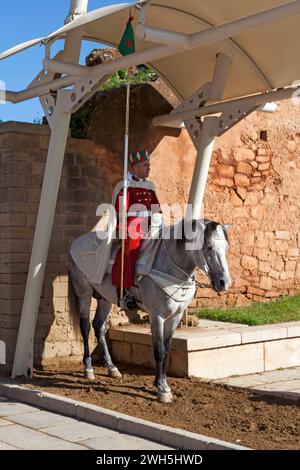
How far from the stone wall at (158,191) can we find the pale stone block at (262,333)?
158 centimetres

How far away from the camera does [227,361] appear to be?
304 inches

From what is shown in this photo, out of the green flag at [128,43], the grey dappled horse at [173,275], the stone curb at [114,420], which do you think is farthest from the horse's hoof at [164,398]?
the green flag at [128,43]

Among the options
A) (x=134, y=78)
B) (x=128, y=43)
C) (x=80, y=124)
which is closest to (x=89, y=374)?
(x=80, y=124)

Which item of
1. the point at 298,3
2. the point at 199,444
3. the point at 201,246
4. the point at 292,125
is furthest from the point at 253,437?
the point at 292,125

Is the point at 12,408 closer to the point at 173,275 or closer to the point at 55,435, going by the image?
the point at 55,435

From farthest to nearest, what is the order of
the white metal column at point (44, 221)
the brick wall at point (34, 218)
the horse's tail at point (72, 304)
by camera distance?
the brick wall at point (34, 218), the horse's tail at point (72, 304), the white metal column at point (44, 221)

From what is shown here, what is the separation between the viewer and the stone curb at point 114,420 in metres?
5.05

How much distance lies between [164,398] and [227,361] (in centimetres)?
146

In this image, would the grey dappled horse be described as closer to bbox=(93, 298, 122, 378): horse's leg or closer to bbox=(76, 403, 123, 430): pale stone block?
bbox=(93, 298, 122, 378): horse's leg

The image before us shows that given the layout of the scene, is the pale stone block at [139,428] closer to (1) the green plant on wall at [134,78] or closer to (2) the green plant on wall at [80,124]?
(2) the green plant on wall at [80,124]

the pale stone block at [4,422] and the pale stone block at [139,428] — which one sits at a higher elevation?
the pale stone block at [139,428]

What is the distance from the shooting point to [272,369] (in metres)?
8.06

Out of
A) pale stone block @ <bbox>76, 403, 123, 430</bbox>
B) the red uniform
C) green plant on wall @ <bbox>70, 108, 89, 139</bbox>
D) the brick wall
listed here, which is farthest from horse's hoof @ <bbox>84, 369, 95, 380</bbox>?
green plant on wall @ <bbox>70, 108, 89, 139</bbox>

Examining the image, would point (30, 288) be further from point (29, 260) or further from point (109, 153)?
point (109, 153)
